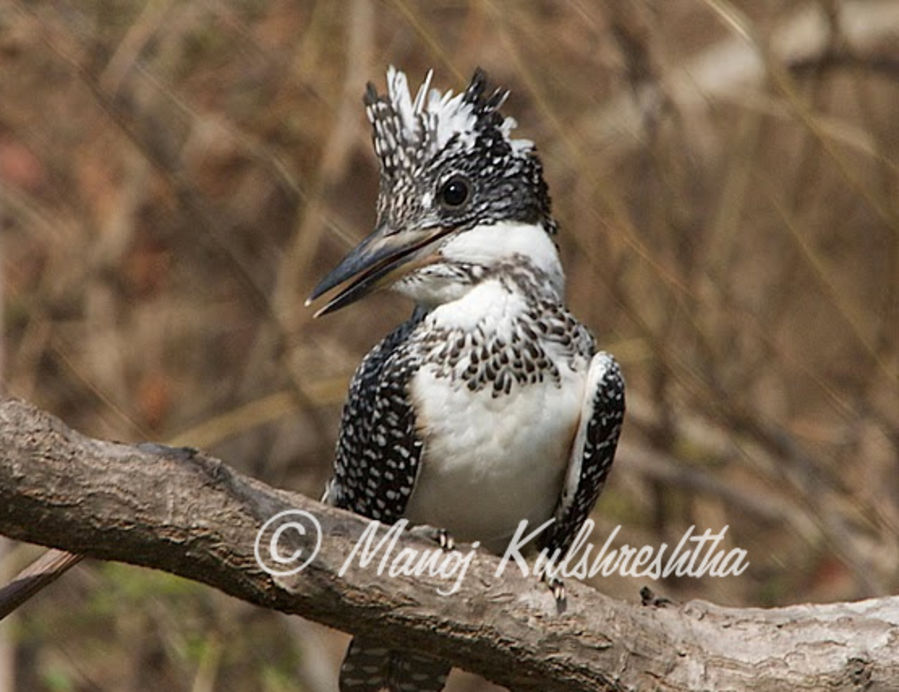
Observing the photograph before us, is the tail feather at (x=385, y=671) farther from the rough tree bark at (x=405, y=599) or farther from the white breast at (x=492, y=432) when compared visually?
the rough tree bark at (x=405, y=599)

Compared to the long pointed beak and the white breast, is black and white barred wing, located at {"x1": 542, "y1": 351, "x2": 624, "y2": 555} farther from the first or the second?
the long pointed beak

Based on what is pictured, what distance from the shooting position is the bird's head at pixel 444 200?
11.3ft

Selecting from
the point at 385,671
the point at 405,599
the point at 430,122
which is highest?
the point at 430,122

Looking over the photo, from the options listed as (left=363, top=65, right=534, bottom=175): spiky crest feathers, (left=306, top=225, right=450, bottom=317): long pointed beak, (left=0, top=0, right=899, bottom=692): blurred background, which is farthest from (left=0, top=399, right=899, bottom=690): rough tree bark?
(left=0, top=0, right=899, bottom=692): blurred background

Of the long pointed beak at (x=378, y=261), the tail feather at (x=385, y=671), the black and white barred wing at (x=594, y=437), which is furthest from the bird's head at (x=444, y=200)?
the tail feather at (x=385, y=671)

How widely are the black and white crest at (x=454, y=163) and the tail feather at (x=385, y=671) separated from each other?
98 centimetres

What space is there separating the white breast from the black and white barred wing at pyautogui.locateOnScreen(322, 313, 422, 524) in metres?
0.03

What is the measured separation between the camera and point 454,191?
3.50m

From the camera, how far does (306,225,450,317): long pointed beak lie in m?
3.40

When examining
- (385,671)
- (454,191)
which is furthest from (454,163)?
(385,671)

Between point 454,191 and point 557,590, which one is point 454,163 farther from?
point 557,590

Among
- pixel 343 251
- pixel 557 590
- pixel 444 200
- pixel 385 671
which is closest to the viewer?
pixel 557 590

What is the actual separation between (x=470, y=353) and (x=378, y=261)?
0.91ft

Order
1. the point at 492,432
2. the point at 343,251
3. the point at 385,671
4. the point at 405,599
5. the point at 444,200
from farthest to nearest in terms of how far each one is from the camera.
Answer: the point at 343,251
the point at 385,671
the point at 444,200
the point at 492,432
the point at 405,599
